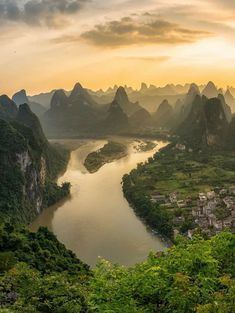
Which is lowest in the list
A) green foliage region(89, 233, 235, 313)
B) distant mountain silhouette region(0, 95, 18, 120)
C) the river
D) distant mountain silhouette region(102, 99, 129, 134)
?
green foliage region(89, 233, 235, 313)

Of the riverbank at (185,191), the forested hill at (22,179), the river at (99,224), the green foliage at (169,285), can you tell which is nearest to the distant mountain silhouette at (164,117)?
the riverbank at (185,191)

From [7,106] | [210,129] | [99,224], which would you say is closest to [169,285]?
[99,224]

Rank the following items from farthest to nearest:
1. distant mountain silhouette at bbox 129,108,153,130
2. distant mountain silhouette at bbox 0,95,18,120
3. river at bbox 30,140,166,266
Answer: distant mountain silhouette at bbox 129,108,153,130 → distant mountain silhouette at bbox 0,95,18,120 → river at bbox 30,140,166,266

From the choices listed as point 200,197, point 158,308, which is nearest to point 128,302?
point 158,308

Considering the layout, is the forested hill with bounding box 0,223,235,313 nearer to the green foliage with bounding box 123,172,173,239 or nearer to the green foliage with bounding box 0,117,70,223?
the green foliage with bounding box 123,172,173,239

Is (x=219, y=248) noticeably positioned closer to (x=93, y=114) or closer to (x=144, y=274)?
(x=144, y=274)

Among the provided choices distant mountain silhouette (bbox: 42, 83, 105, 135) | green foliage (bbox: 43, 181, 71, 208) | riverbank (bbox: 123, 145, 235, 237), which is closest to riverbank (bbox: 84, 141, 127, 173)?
riverbank (bbox: 123, 145, 235, 237)

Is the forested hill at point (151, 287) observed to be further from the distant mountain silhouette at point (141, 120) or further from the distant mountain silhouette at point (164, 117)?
the distant mountain silhouette at point (164, 117)
